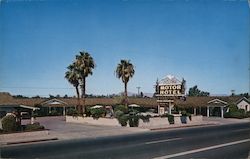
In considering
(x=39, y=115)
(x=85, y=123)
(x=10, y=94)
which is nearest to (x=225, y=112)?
(x=39, y=115)

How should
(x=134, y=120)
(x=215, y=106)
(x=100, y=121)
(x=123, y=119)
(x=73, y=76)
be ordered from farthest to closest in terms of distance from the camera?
(x=100, y=121)
(x=123, y=119)
(x=134, y=120)
(x=215, y=106)
(x=73, y=76)

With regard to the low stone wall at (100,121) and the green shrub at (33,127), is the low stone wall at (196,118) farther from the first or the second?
the low stone wall at (100,121)

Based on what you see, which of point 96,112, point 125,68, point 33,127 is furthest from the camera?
point 96,112

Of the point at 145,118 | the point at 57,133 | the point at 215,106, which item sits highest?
the point at 215,106

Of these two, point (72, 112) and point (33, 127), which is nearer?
point (33, 127)

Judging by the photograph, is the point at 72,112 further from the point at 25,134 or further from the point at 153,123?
the point at 153,123

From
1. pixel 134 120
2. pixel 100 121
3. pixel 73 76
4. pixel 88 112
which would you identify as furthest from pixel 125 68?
pixel 100 121

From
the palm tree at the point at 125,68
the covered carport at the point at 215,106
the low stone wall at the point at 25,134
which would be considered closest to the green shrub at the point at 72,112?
the low stone wall at the point at 25,134

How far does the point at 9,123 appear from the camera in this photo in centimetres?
2006

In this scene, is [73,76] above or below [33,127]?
above

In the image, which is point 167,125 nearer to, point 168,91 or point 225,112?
point 168,91

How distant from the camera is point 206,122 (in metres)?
22.6

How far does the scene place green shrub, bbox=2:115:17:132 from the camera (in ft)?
63.6

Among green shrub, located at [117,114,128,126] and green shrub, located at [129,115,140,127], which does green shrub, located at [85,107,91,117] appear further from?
green shrub, located at [129,115,140,127]
